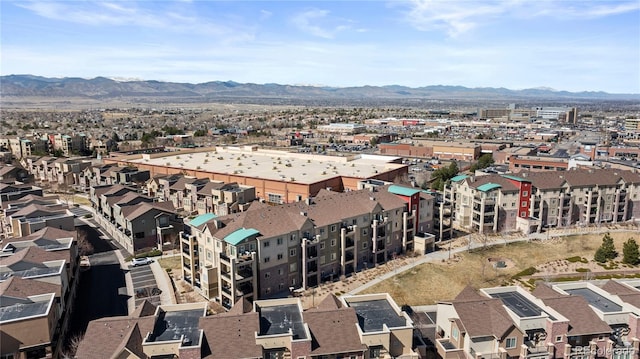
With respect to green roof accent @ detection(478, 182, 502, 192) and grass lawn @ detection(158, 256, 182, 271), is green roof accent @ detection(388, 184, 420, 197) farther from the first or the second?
grass lawn @ detection(158, 256, 182, 271)

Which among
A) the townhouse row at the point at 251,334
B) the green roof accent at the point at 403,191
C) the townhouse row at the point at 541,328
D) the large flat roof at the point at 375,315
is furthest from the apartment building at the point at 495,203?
the townhouse row at the point at 251,334

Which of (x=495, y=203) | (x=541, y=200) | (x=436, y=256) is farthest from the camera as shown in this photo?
(x=541, y=200)

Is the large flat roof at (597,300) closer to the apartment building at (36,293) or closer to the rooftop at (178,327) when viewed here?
the rooftop at (178,327)

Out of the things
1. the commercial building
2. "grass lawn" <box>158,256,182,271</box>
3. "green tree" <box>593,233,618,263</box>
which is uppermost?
the commercial building

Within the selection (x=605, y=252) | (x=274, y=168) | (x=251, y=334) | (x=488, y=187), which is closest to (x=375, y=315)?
(x=251, y=334)

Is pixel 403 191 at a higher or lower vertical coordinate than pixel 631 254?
higher

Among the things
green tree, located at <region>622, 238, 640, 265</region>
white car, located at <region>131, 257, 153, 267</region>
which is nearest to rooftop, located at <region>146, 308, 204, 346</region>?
white car, located at <region>131, 257, 153, 267</region>

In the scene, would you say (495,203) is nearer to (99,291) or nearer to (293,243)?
(293,243)

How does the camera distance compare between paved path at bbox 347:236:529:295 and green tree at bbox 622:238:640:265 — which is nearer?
paved path at bbox 347:236:529:295
